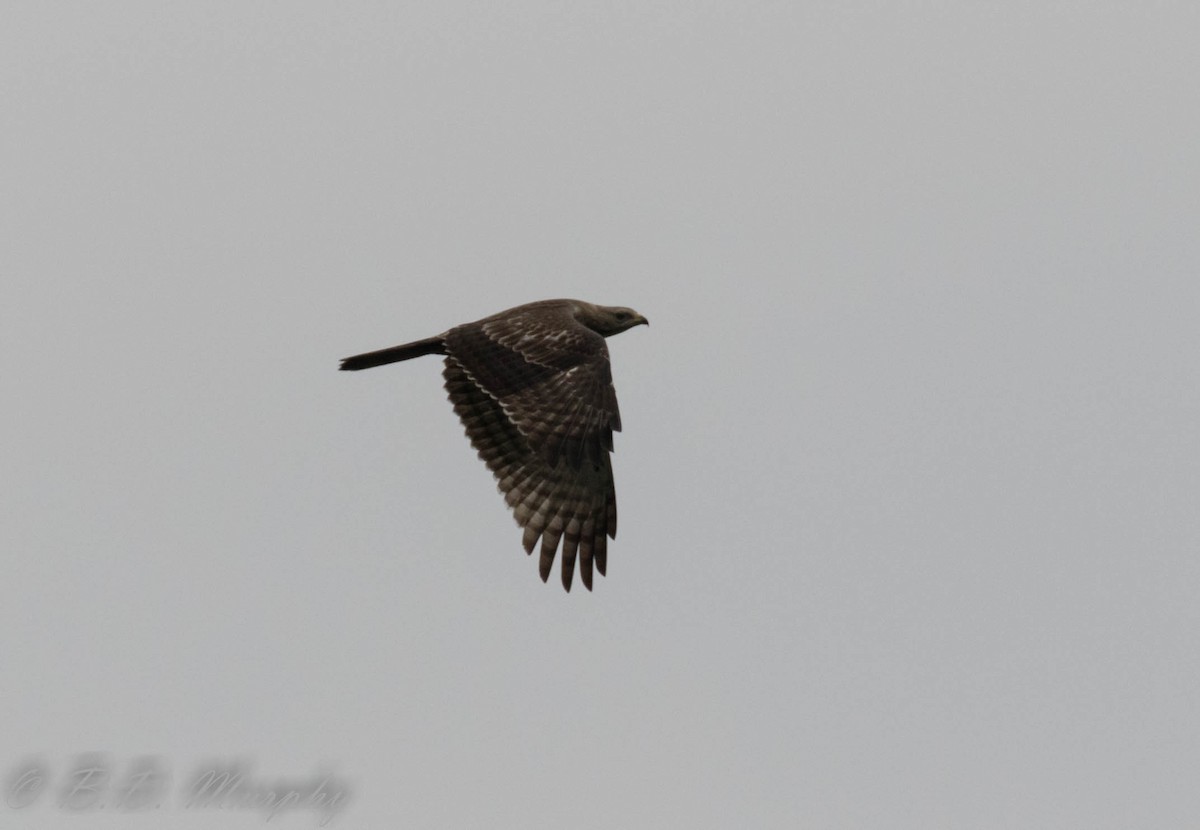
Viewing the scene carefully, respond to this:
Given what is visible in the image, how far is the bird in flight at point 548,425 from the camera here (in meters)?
15.1

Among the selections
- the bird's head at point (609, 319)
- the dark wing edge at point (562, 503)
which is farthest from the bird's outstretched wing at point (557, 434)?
the bird's head at point (609, 319)

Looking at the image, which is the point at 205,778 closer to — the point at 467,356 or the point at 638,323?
the point at 467,356

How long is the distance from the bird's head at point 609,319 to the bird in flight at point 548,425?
1096mm

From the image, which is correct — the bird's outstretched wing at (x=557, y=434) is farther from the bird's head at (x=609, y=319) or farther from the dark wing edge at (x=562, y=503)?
the bird's head at (x=609, y=319)

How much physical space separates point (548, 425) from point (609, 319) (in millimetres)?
2359

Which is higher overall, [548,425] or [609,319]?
[609,319]

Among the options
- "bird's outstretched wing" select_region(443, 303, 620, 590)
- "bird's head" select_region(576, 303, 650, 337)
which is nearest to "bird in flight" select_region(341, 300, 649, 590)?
"bird's outstretched wing" select_region(443, 303, 620, 590)

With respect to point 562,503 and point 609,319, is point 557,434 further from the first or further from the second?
point 609,319

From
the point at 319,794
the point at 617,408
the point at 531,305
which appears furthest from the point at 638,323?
the point at 319,794

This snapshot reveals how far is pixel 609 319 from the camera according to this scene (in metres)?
17.2

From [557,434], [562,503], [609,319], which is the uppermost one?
[609,319]

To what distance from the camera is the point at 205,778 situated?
15180 mm

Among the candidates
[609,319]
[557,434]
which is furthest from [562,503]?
[609,319]

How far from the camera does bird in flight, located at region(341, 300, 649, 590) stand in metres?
15.1
